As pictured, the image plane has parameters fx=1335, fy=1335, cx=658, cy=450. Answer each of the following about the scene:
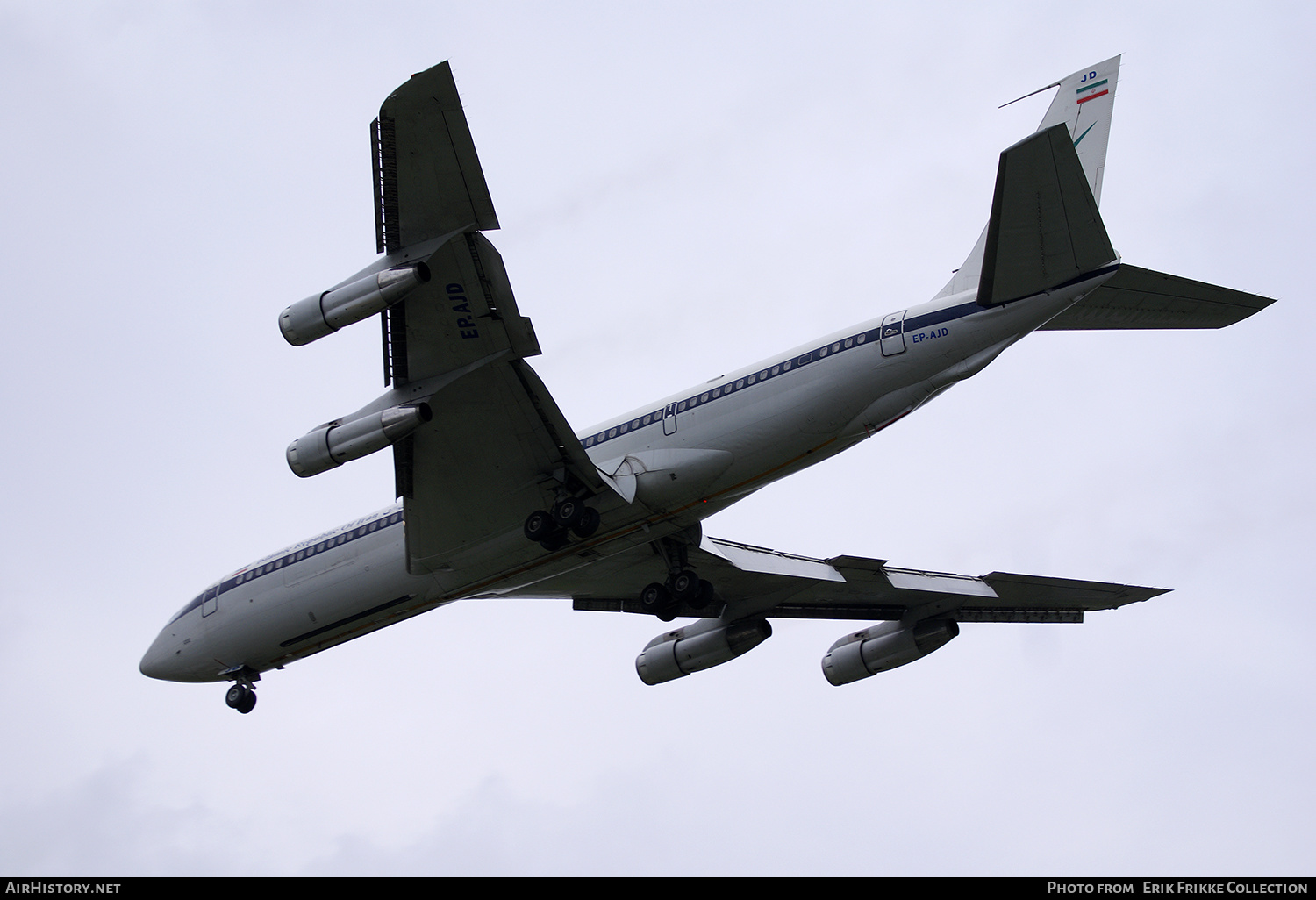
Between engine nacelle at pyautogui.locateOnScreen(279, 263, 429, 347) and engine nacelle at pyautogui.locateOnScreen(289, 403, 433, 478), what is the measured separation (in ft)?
6.32

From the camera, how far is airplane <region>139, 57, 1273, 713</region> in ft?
66.3

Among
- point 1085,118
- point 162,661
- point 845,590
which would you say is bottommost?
point 162,661


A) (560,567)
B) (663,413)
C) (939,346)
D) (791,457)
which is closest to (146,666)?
(560,567)

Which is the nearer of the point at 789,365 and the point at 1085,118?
the point at 789,365

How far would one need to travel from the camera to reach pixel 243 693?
91.2ft

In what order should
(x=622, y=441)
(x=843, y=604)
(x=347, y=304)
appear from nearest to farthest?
(x=347, y=304) → (x=622, y=441) → (x=843, y=604)

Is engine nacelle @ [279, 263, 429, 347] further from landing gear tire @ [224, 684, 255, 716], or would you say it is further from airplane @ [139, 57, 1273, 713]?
landing gear tire @ [224, 684, 255, 716]

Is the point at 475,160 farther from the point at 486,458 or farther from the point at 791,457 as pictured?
the point at 791,457

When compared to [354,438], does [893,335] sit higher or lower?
higher

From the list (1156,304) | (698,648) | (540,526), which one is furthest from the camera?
(698,648)

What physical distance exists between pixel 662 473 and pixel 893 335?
15.6 feet

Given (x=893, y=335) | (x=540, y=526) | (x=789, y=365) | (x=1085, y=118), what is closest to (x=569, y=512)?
(x=540, y=526)

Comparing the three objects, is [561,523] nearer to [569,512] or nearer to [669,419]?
[569,512]

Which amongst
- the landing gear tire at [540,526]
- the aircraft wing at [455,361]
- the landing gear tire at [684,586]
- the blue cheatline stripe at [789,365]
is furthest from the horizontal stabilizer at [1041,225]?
the landing gear tire at [684,586]
